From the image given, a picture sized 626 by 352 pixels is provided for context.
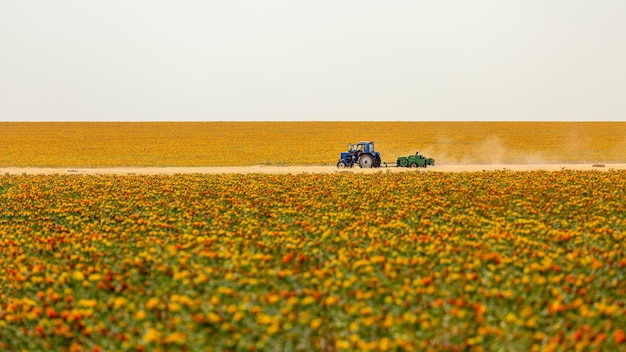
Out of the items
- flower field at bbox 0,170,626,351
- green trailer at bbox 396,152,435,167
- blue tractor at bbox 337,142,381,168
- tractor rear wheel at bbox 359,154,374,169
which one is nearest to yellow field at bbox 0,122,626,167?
blue tractor at bbox 337,142,381,168

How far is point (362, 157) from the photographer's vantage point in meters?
36.7

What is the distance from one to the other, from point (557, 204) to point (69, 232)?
42.0 feet

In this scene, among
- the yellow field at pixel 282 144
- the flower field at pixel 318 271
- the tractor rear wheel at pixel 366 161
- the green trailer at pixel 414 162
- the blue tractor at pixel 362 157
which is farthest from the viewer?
the yellow field at pixel 282 144

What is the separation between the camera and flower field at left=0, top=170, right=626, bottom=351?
7.92 meters

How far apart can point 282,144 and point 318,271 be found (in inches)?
2328

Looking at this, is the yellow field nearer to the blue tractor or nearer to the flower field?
the blue tractor

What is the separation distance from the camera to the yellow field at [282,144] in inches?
1998

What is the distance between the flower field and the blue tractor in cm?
1736

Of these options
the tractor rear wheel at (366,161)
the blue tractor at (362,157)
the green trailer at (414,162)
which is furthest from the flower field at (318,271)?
the green trailer at (414,162)

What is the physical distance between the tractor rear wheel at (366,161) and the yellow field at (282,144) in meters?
8.53

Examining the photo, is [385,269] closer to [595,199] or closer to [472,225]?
[472,225]

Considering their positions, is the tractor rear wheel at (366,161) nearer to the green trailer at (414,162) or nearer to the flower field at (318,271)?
the green trailer at (414,162)

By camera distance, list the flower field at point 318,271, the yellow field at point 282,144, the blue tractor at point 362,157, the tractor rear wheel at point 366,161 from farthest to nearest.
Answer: the yellow field at point 282,144 → the blue tractor at point 362,157 → the tractor rear wheel at point 366,161 → the flower field at point 318,271

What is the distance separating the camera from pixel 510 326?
8102 mm
